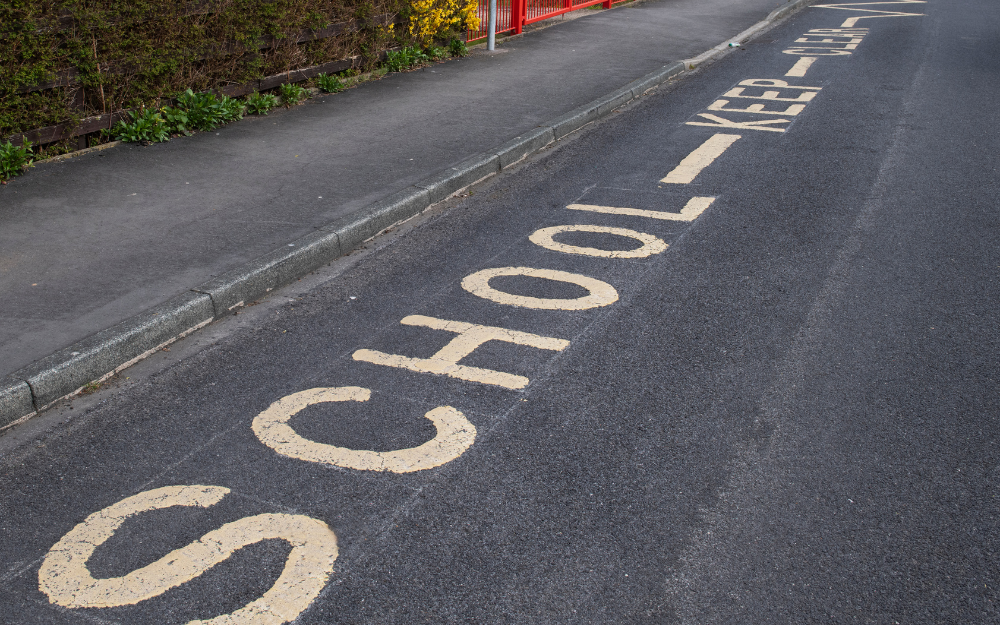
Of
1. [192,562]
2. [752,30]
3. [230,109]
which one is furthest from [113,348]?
[752,30]

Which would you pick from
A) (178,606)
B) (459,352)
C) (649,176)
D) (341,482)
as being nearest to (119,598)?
(178,606)

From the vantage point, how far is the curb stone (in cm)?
408

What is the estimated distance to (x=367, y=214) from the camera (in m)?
6.38

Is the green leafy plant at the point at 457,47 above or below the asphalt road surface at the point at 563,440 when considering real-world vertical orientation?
above

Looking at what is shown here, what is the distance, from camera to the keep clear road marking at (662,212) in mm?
6809

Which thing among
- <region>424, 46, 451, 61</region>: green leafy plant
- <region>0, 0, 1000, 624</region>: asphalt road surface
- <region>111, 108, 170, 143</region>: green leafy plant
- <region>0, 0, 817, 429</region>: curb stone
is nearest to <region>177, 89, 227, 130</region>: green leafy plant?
<region>111, 108, 170, 143</region>: green leafy plant

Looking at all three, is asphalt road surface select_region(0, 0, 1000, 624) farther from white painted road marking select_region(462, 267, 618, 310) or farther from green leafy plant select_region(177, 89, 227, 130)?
green leafy plant select_region(177, 89, 227, 130)

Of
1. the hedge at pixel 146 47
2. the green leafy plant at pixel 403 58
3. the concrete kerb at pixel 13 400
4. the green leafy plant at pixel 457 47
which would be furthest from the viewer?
the green leafy plant at pixel 457 47

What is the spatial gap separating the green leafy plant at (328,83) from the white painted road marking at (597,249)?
15.3 feet

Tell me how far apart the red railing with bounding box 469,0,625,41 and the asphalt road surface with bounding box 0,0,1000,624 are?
7882 millimetres

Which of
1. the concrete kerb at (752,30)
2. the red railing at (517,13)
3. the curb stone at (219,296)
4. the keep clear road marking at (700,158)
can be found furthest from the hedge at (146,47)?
the concrete kerb at (752,30)

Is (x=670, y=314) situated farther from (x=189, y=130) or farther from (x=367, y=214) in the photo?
(x=189, y=130)

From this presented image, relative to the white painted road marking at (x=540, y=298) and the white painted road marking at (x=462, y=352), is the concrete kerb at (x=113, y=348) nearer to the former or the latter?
the white painted road marking at (x=462, y=352)

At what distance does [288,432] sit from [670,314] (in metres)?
2.32
